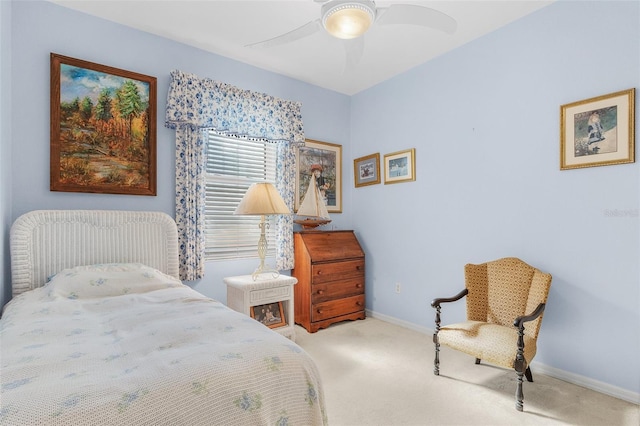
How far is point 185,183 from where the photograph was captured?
3137mm

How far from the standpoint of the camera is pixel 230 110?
341cm

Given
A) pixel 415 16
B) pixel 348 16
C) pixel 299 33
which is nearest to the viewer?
pixel 348 16

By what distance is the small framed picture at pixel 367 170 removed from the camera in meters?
4.17

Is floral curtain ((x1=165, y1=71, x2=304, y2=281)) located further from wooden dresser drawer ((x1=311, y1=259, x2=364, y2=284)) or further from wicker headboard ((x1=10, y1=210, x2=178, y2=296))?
wooden dresser drawer ((x1=311, y1=259, x2=364, y2=284))

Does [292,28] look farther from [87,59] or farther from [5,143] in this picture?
[5,143]

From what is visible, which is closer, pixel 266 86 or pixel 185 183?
pixel 185 183

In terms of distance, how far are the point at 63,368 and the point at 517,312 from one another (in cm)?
282

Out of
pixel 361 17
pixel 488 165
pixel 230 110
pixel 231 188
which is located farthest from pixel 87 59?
pixel 488 165

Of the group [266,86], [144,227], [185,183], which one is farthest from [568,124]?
[144,227]

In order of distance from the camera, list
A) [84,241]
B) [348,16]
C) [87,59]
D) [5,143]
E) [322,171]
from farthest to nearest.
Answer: [322,171] → [87,59] → [84,241] → [5,143] → [348,16]

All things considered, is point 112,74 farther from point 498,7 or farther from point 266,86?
point 498,7

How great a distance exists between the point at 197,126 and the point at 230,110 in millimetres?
415

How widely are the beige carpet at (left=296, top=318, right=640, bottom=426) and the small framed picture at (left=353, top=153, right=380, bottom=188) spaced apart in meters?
2.03

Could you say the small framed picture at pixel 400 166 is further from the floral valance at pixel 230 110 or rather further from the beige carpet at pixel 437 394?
the beige carpet at pixel 437 394
